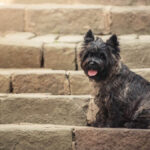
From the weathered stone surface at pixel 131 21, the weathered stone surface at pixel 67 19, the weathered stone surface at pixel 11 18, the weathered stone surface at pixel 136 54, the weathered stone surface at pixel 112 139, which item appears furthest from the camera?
the weathered stone surface at pixel 11 18

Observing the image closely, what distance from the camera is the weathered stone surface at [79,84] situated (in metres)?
7.21

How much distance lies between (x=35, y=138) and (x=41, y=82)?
4.89 ft

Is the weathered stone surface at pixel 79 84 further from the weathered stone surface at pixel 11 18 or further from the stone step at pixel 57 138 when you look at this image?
the weathered stone surface at pixel 11 18

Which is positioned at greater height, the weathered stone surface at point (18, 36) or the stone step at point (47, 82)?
the weathered stone surface at point (18, 36)

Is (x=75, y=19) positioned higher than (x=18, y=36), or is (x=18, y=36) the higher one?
(x=75, y=19)

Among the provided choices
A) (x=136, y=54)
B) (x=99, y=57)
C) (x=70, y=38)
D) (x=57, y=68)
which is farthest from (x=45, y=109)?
(x=70, y=38)

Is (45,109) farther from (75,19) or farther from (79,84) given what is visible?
(75,19)

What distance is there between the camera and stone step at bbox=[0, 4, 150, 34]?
351 inches

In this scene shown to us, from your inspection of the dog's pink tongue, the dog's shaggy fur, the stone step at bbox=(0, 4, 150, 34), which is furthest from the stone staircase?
the dog's pink tongue

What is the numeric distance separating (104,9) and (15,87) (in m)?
2.71

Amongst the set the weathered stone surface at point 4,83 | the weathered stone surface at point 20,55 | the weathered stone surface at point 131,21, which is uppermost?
the weathered stone surface at point 131,21

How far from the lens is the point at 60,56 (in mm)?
7832

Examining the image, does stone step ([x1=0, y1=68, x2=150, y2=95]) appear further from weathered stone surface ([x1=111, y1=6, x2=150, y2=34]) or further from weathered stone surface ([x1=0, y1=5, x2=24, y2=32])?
weathered stone surface ([x1=0, y1=5, x2=24, y2=32])

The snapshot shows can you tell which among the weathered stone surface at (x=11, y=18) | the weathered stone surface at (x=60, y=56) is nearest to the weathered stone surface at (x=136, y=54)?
the weathered stone surface at (x=60, y=56)
